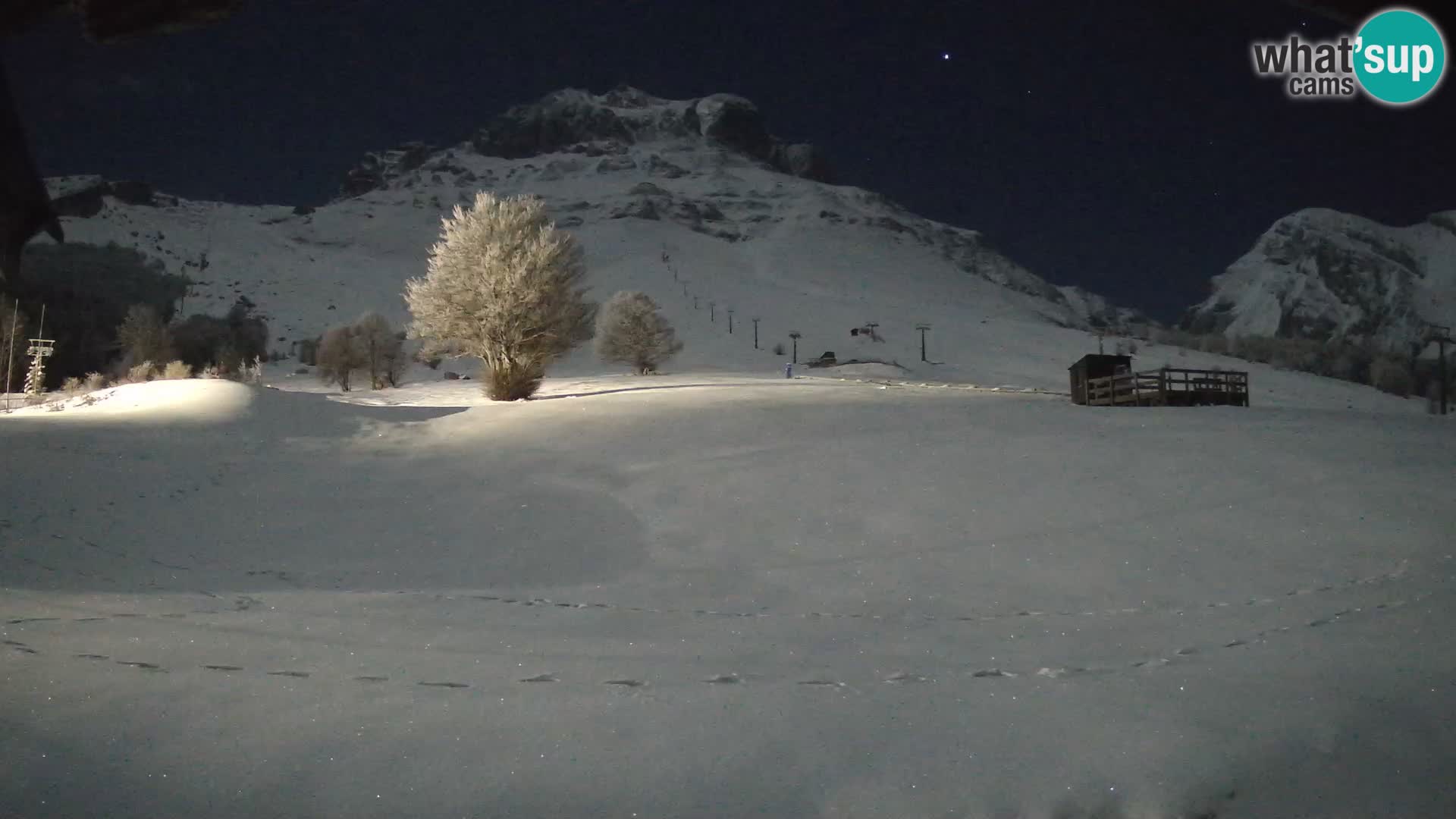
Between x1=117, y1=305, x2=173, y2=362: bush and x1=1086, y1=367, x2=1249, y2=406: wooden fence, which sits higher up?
x1=117, y1=305, x2=173, y2=362: bush

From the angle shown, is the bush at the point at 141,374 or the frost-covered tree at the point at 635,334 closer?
the bush at the point at 141,374

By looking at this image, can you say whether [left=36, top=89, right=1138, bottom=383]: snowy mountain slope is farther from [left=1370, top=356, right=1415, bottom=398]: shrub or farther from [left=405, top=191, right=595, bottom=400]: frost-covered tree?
[left=405, top=191, right=595, bottom=400]: frost-covered tree

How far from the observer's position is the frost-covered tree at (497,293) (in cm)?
2856

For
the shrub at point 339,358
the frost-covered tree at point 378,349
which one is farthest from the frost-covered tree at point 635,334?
the shrub at point 339,358

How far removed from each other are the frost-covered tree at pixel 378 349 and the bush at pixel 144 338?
12.2 m

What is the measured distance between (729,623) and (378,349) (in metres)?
55.6

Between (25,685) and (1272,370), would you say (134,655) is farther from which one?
(1272,370)

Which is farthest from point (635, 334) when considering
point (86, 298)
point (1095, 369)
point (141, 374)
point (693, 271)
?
point (693, 271)

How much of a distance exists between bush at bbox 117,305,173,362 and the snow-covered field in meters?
28.4

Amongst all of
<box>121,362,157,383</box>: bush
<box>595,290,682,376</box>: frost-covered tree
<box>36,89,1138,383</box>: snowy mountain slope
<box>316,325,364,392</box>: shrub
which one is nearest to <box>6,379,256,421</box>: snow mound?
<box>121,362,157,383</box>: bush

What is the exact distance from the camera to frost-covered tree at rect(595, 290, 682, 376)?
5541 cm

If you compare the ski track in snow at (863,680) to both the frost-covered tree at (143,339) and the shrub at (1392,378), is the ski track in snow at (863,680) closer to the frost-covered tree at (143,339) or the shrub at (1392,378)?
the frost-covered tree at (143,339)

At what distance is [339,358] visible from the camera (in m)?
53.9

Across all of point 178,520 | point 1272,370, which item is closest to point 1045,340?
point 1272,370
